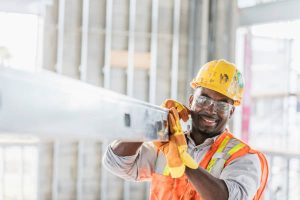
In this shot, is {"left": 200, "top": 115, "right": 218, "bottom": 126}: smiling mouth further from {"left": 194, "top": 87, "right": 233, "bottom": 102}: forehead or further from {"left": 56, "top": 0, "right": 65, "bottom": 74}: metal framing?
{"left": 56, "top": 0, "right": 65, "bottom": 74}: metal framing

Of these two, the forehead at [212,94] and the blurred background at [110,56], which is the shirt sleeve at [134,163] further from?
the blurred background at [110,56]

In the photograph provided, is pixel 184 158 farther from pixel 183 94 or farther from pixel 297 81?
pixel 297 81

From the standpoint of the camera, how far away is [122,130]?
1.20 metres

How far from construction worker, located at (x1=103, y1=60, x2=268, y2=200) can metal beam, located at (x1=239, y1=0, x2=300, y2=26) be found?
2992 mm

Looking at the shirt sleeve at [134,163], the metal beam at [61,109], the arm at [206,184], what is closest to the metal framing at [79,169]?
the shirt sleeve at [134,163]

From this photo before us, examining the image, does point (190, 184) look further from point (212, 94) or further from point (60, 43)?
point (60, 43)

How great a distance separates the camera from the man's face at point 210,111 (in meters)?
2.17

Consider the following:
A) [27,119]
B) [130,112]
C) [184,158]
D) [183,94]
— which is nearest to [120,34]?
[183,94]

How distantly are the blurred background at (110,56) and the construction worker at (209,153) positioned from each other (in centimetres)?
347

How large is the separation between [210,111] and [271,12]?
3499mm

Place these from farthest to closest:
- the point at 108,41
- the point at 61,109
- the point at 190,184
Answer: the point at 108,41, the point at 190,184, the point at 61,109

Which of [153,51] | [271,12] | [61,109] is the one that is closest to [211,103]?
[61,109]

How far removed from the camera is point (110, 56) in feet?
20.9

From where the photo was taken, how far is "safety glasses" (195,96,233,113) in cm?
218
